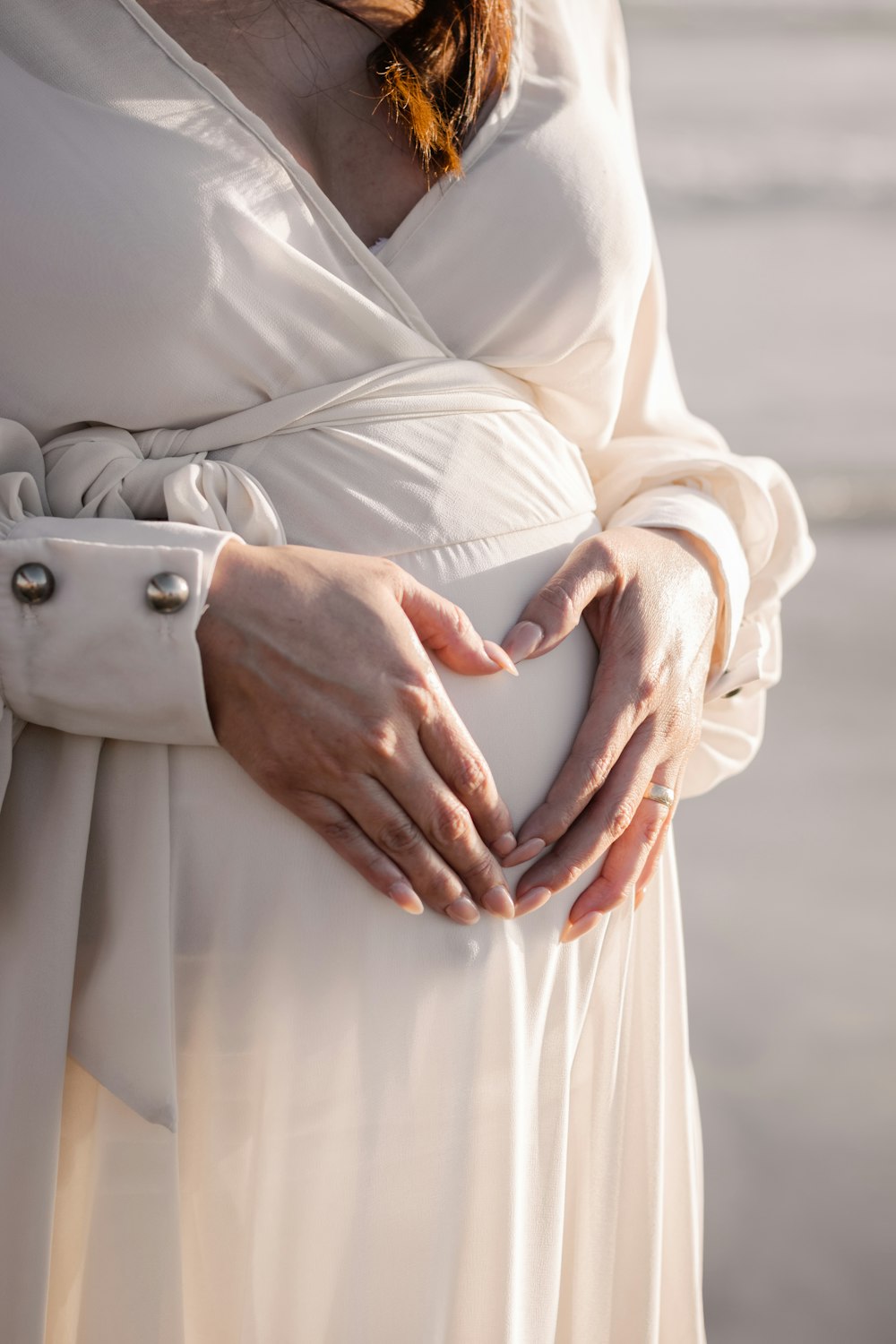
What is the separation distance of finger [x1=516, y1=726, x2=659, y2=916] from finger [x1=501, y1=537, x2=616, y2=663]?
111mm

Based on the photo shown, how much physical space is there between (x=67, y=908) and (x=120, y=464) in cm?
30

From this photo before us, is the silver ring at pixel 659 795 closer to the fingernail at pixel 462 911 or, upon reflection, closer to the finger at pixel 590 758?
the finger at pixel 590 758

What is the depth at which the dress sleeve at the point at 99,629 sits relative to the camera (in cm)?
72

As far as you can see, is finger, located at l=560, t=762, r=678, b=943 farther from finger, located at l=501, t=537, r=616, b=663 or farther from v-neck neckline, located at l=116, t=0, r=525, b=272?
v-neck neckline, located at l=116, t=0, r=525, b=272

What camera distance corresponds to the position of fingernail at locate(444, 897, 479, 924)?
2.61ft

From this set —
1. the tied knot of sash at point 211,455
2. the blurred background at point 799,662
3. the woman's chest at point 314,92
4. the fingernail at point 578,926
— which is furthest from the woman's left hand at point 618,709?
the blurred background at point 799,662

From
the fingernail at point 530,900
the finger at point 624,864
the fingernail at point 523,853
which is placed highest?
the fingernail at point 523,853

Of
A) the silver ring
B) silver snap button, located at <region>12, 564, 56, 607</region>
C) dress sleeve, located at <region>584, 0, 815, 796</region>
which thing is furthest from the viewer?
dress sleeve, located at <region>584, 0, 815, 796</region>

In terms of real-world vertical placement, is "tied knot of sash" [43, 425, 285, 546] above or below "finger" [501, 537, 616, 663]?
above

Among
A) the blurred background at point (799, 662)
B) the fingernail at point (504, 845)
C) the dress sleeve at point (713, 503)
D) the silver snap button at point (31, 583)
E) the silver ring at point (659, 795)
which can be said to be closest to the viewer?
the silver snap button at point (31, 583)

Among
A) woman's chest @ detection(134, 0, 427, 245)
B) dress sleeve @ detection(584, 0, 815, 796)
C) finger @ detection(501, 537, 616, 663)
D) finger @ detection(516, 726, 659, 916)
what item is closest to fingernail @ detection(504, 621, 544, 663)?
finger @ detection(501, 537, 616, 663)

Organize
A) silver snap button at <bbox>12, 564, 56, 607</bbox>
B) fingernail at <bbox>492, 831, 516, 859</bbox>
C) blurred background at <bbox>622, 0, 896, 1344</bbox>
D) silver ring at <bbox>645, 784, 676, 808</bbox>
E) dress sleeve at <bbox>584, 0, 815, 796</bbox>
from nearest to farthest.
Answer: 1. silver snap button at <bbox>12, 564, 56, 607</bbox>
2. fingernail at <bbox>492, 831, 516, 859</bbox>
3. silver ring at <bbox>645, 784, 676, 808</bbox>
4. dress sleeve at <bbox>584, 0, 815, 796</bbox>
5. blurred background at <bbox>622, 0, 896, 1344</bbox>

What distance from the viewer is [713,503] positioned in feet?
3.64

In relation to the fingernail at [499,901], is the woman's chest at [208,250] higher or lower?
higher
